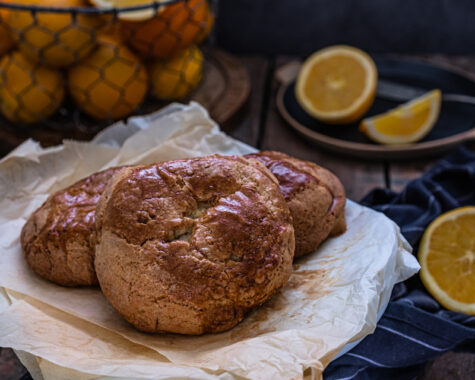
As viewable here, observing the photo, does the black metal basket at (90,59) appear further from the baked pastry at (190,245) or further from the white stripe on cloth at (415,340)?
the white stripe on cloth at (415,340)

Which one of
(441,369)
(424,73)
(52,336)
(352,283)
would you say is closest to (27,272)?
(52,336)

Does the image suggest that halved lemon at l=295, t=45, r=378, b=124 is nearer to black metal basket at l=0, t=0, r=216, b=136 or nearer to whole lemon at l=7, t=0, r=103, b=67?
black metal basket at l=0, t=0, r=216, b=136

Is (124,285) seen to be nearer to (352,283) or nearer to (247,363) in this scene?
(247,363)

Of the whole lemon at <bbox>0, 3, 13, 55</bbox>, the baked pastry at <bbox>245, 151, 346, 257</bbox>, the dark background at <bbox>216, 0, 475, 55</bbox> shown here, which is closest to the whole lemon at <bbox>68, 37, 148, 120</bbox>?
the whole lemon at <bbox>0, 3, 13, 55</bbox>

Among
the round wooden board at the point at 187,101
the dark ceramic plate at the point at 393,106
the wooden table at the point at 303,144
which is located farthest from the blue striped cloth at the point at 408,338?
the round wooden board at the point at 187,101

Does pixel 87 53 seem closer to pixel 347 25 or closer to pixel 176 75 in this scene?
pixel 176 75
